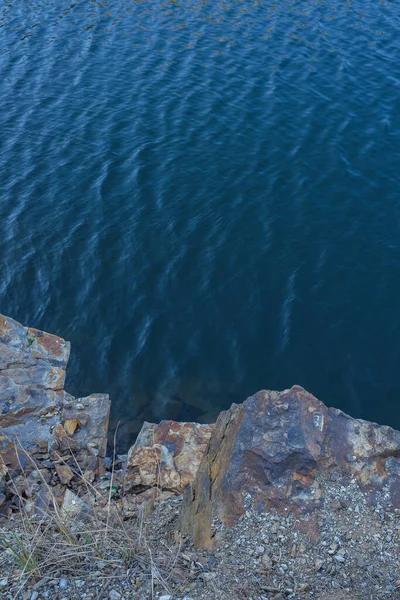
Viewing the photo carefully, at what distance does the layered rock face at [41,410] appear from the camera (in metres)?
14.9

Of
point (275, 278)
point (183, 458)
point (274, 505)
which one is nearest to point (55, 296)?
point (275, 278)

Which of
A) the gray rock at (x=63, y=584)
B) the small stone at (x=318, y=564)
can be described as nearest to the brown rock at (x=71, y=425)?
the gray rock at (x=63, y=584)

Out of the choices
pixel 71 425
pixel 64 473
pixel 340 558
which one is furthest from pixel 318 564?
pixel 71 425

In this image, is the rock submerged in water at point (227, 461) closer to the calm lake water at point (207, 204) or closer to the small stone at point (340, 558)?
the small stone at point (340, 558)

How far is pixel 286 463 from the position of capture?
1095cm

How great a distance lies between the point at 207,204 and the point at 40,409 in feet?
38.6

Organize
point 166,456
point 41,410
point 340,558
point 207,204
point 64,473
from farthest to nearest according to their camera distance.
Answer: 1. point 207,204
2. point 41,410
3. point 166,456
4. point 64,473
5. point 340,558

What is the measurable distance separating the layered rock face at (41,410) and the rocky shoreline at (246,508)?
0.11 meters

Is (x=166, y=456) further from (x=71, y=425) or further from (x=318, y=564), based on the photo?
(x=318, y=564)

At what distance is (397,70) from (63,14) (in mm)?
21668

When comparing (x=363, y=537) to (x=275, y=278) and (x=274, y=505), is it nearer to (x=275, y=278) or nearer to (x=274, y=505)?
(x=274, y=505)

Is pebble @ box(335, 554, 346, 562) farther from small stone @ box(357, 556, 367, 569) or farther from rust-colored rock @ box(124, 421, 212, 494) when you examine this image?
rust-colored rock @ box(124, 421, 212, 494)

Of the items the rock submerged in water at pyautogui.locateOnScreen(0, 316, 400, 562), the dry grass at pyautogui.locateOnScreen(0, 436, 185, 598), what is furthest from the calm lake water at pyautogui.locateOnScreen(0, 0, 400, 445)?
the dry grass at pyautogui.locateOnScreen(0, 436, 185, 598)

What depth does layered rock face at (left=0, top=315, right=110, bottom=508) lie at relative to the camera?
14.9 metres
